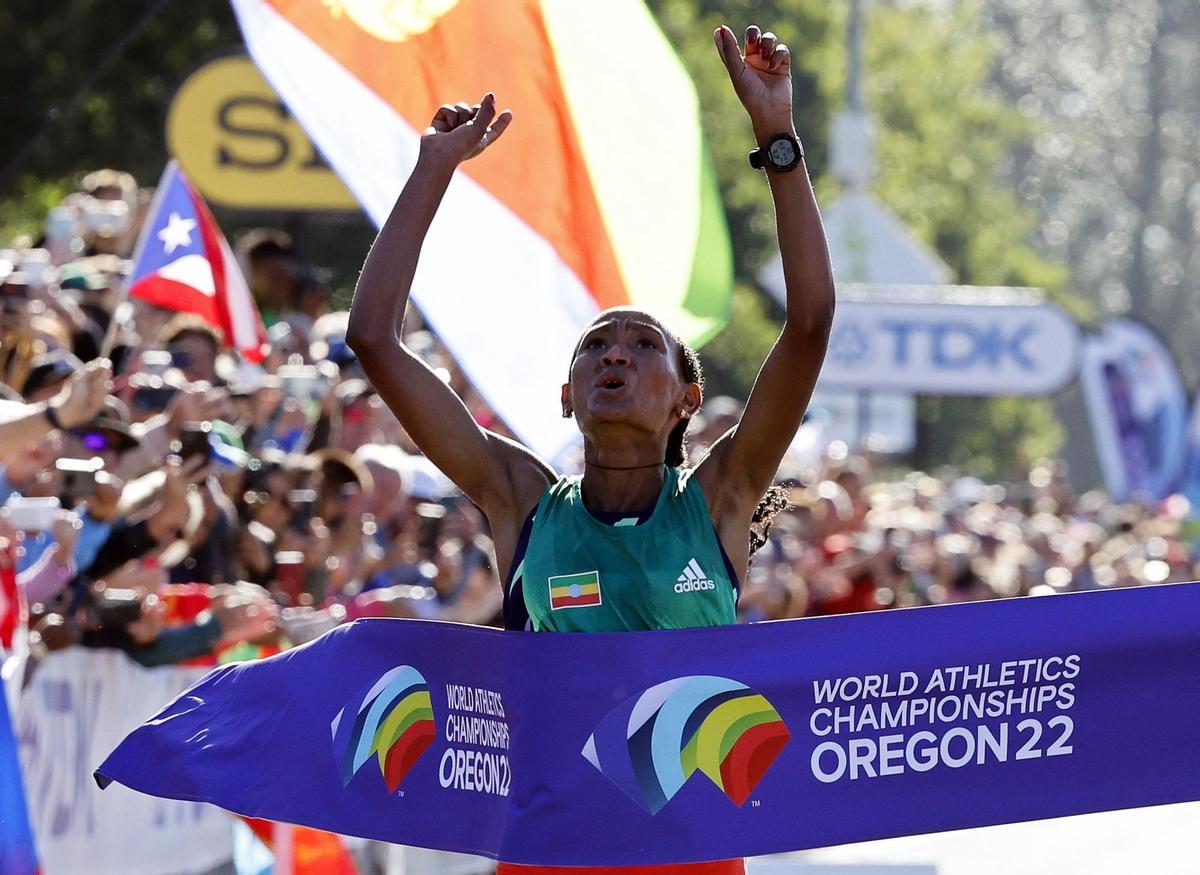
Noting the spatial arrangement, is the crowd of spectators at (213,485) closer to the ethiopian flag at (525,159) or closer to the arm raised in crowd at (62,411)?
the arm raised in crowd at (62,411)

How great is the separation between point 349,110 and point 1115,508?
69.2ft

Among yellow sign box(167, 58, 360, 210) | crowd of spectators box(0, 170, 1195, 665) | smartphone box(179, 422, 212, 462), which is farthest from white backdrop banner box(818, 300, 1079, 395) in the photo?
smartphone box(179, 422, 212, 462)

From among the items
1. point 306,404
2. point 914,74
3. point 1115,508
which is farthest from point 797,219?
point 914,74

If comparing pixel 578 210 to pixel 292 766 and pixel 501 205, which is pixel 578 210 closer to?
pixel 501 205

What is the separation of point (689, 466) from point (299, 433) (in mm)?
5303

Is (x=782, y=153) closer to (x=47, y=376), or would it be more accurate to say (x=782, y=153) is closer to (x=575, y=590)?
(x=575, y=590)

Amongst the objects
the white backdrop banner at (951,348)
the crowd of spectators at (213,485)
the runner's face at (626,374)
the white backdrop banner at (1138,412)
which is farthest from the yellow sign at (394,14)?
the white backdrop banner at (1138,412)

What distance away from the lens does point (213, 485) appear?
28.0 ft

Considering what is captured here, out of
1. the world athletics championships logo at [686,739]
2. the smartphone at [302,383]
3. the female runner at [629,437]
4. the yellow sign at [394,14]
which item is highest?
the smartphone at [302,383]

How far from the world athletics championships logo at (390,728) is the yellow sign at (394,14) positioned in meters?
3.35

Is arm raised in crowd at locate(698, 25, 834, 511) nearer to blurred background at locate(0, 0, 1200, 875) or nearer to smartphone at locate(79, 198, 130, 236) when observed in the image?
blurred background at locate(0, 0, 1200, 875)

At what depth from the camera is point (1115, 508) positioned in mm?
27234

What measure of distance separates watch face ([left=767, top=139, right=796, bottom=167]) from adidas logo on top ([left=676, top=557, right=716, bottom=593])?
842 millimetres

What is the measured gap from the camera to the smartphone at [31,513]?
6906 mm
